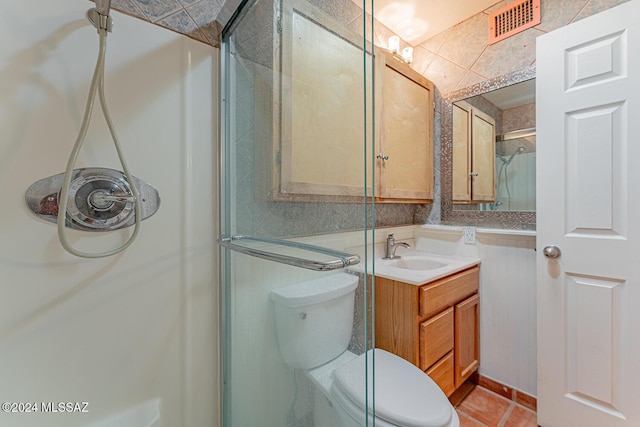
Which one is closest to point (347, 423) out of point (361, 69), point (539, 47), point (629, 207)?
point (361, 69)

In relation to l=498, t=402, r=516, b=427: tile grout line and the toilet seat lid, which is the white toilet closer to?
the toilet seat lid

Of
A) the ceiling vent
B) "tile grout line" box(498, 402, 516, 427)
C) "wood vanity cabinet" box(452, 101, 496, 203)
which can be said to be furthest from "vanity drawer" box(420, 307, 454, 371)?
the ceiling vent

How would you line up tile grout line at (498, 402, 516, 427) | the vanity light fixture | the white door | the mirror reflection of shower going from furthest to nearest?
the vanity light fixture, the mirror reflection of shower, tile grout line at (498, 402, 516, 427), the white door

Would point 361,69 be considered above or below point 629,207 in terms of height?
above

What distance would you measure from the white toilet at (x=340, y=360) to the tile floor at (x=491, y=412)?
717 mm

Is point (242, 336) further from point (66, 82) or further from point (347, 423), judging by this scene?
point (66, 82)

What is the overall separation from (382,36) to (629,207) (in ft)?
5.42

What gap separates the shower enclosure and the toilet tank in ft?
0.09

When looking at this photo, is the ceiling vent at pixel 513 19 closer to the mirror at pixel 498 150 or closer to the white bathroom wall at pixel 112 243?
the mirror at pixel 498 150

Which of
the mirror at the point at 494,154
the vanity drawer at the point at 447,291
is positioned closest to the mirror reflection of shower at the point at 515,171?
the mirror at the point at 494,154

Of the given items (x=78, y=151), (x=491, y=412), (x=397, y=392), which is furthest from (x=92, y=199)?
(x=491, y=412)

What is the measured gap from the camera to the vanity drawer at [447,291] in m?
1.22

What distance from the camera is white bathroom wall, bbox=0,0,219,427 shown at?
0.69 metres

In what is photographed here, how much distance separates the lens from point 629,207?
108cm
